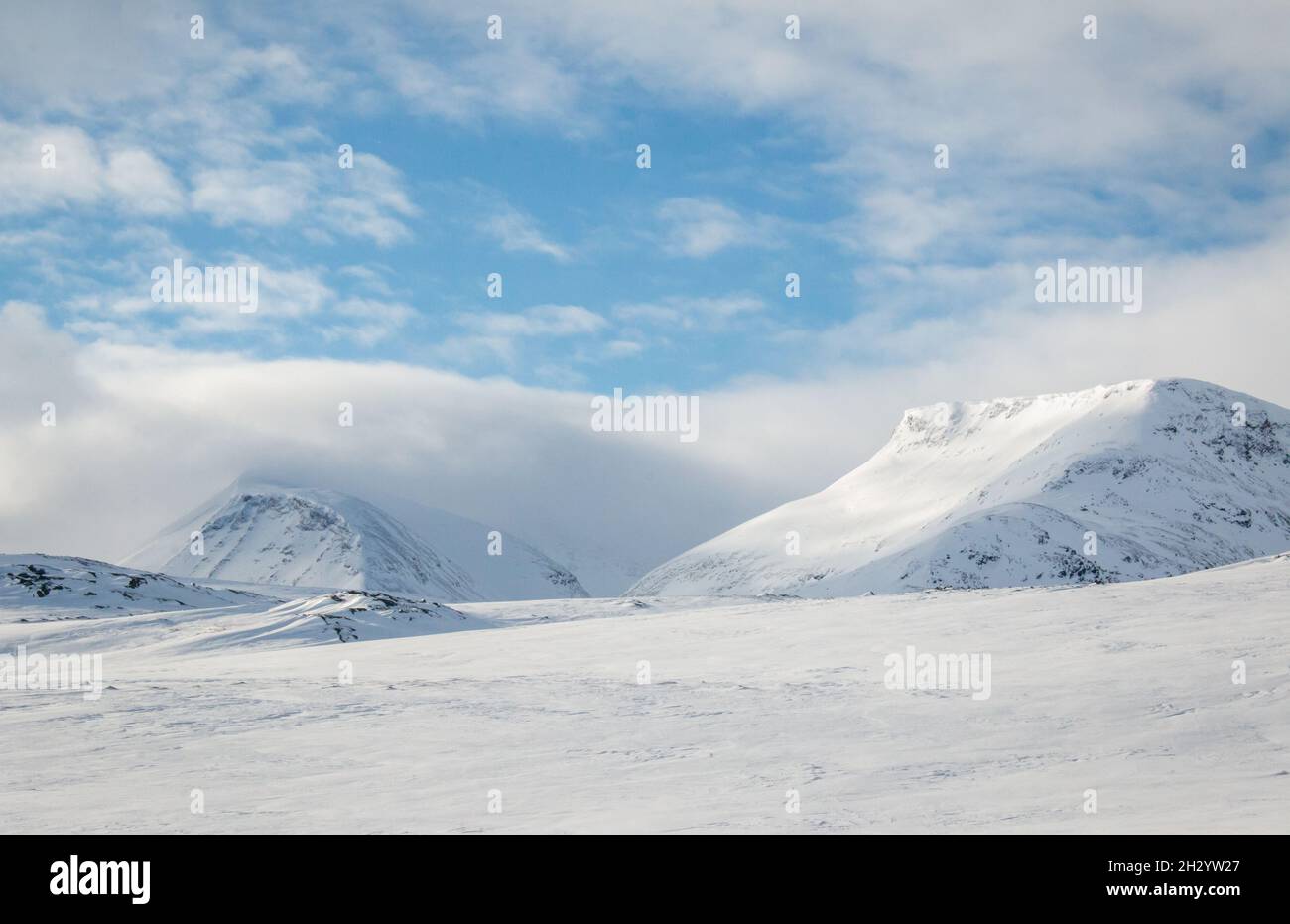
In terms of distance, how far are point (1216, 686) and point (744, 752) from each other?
357 inches

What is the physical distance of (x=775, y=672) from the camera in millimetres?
24531

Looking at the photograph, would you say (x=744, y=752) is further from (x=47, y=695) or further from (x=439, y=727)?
(x=47, y=695)

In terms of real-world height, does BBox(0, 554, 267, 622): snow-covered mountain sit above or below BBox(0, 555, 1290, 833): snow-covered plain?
Result: above

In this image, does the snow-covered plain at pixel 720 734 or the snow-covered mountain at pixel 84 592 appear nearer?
the snow-covered plain at pixel 720 734

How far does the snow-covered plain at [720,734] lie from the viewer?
42.2 feet

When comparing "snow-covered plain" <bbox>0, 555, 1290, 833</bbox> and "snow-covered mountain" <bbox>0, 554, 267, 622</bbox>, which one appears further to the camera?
"snow-covered mountain" <bbox>0, 554, 267, 622</bbox>

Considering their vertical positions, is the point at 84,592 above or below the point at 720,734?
above

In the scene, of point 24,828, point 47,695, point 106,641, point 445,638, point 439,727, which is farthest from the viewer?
point 106,641

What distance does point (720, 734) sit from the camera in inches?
703

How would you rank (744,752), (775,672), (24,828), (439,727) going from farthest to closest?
1. (775,672)
2. (439,727)
3. (744,752)
4. (24,828)

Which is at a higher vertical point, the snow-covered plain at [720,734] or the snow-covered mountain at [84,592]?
the snow-covered mountain at [84,592]

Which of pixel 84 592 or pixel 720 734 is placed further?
pixel 84 592

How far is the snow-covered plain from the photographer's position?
12859 millimetres
